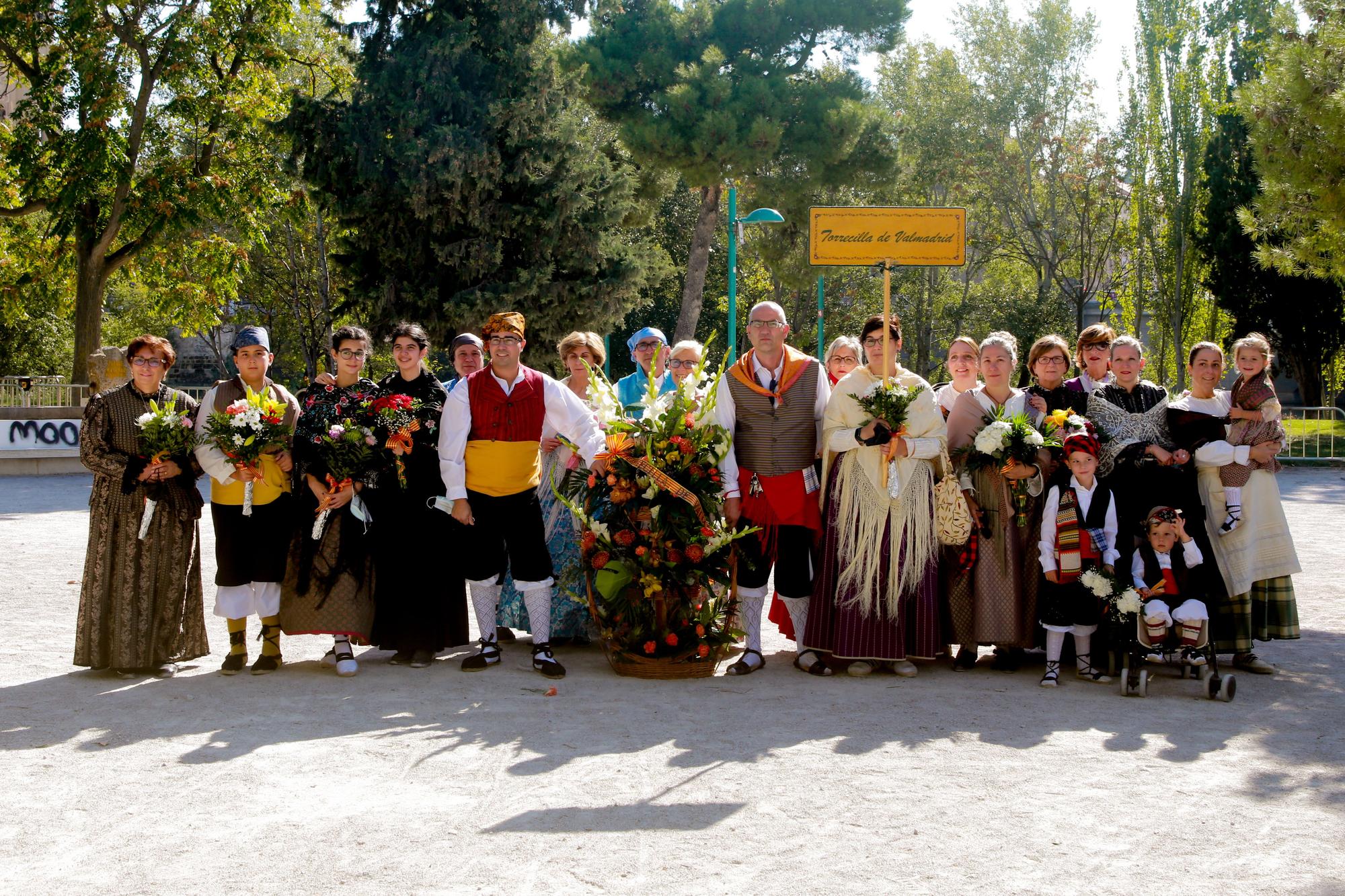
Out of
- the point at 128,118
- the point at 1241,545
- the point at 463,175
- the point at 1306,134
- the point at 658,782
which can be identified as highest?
the point at 128,118

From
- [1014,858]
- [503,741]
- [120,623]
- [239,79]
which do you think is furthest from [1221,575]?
[239,79]

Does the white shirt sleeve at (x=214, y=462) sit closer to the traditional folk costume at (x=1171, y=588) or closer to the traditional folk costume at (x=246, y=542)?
the traditional folk costume at (x=246, y=542)

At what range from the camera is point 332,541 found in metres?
6.61

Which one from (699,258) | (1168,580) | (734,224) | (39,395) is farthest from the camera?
(699,258)

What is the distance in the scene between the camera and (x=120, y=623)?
6328 mm

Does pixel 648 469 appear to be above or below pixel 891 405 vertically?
below

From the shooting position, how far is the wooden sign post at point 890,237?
668cm

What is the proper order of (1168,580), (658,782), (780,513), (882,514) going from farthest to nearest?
(780,513)
(882,514)
(1168,580)
(658,782)

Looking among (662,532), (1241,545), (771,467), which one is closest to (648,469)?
(662,532)

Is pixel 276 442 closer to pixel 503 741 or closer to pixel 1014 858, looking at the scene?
pixel 503 741

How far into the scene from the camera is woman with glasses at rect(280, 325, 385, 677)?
650 cm

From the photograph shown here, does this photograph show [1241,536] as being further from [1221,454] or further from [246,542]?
[246,542]

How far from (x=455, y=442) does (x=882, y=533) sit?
91.2 inches

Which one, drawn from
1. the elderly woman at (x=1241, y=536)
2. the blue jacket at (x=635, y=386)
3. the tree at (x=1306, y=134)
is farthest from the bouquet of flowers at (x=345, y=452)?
the tree at (x=1306, y=134)
